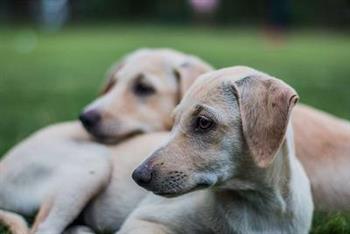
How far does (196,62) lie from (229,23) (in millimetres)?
28533

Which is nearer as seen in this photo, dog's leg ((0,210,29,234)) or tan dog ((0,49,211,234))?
dog's leg ((0,210,29,234))

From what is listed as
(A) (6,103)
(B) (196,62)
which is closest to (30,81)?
(A) (6,103)

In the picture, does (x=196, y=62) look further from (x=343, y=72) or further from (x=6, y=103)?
(x=343, y=72)

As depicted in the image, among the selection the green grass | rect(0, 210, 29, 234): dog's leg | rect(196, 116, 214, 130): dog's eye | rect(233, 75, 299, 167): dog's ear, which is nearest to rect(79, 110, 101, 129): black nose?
rect(0, 210, 29, 234): dog's leg

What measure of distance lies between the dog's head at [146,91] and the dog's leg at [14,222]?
102 centimetres

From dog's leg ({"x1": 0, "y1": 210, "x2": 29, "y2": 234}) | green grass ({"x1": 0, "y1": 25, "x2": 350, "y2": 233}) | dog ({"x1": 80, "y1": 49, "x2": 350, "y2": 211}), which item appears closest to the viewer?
dog's leg ({"x1": 0, "y1": 210, "x2": 29, "y2": 234})

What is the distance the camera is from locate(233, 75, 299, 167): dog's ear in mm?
3844

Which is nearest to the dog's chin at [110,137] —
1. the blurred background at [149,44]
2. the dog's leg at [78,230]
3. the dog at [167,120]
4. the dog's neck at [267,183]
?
the dog at [167,120]

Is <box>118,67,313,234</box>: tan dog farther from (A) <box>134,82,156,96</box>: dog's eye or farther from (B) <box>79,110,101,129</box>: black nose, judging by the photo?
(A) <box>134,82,156,96</box>: dog's eye

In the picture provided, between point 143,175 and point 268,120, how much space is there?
0.64 meters

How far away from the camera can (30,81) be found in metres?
13.1

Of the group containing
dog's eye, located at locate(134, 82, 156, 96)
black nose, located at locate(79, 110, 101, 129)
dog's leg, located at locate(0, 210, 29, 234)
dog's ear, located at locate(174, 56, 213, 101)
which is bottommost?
dog's leg, located at locate(0, 210, 29, 234)

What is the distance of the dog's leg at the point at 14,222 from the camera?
4.53m

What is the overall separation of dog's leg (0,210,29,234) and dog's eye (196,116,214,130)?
1.25 metres
